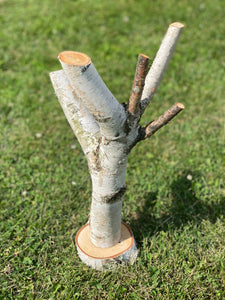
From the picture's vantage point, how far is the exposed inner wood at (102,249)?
2.66 metres

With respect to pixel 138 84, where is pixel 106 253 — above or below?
below

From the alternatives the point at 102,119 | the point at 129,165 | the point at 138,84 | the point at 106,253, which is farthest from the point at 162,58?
the point at 129,165

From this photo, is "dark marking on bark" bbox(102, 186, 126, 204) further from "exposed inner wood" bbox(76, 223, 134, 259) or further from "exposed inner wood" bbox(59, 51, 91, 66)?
"exposed inner wood" bbox(59, 51, 91, 66)

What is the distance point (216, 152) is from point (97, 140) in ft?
6.38

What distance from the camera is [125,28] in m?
6.10

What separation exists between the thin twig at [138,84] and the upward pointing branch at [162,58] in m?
0.18

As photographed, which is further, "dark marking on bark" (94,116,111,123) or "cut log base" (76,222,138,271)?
"cut log base" (76,222,138,271)

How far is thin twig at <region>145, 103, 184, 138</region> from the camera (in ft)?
6.88

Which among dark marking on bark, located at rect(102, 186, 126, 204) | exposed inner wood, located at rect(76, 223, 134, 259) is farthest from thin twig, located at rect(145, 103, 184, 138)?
exposed inner wood, located at rect(76, 223, 134, 259)

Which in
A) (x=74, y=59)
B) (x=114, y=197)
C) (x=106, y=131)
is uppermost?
(x=74, y=59)

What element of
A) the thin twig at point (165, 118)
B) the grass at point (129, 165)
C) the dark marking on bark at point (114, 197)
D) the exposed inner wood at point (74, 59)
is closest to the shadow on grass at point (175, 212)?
the grass at point (129, 165)

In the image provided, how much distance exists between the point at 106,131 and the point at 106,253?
3.39 ft

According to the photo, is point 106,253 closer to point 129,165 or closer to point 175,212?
point 175,212

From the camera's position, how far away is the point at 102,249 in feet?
8.95
